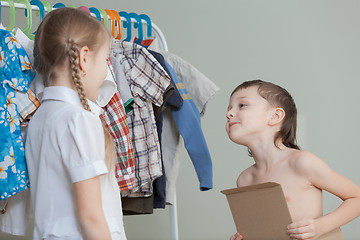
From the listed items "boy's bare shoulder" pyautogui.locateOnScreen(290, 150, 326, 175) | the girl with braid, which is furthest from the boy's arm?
the girl with braid

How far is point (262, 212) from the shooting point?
4.11 ft

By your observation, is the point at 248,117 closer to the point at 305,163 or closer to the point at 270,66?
the point at 305,163

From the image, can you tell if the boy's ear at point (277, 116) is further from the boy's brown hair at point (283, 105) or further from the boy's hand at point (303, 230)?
the boy's hand at point (303, 230)

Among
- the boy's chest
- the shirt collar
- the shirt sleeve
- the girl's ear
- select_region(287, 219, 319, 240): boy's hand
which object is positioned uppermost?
the girl's ear

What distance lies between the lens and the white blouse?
1.14 m

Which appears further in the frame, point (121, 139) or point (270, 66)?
point (270, 66)

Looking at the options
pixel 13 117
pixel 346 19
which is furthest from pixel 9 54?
pixel 346 19

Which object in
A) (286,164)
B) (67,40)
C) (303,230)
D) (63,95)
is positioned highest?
(67,40)

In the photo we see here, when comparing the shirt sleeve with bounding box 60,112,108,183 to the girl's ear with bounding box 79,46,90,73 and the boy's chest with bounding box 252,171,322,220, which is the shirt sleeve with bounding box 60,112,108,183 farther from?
the boy's chest with bounding box 252,171,322,220

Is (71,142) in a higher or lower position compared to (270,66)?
lower

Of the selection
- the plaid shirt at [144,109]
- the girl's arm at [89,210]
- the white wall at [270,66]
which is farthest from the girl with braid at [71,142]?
the white wall at [270,66]

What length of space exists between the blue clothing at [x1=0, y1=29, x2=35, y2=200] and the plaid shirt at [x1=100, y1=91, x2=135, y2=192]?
0.89ft

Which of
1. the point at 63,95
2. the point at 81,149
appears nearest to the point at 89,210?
the point at 81,149

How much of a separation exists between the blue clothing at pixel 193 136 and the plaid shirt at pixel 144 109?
0.39 feet
